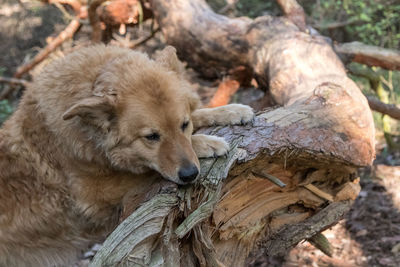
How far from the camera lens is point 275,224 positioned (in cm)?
363

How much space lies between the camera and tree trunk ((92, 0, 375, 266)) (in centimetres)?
243

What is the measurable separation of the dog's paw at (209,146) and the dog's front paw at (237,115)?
12.8 inches

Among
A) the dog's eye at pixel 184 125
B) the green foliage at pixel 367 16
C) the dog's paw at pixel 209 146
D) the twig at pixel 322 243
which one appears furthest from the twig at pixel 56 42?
the twig at pixel 322 243

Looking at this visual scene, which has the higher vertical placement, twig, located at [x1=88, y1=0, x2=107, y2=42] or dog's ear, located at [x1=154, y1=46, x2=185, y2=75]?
dog's ear, located at [x1=154, y1=46, x2=185, y2=75]

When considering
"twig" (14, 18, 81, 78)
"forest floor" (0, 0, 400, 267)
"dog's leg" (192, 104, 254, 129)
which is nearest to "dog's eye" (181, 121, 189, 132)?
"dog's leg" (192, 104, 254, 129)

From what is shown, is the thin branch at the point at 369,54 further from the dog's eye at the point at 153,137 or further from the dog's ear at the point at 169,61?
the dog's eye at the point at 153,137

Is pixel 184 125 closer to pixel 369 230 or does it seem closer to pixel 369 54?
pixel 369 230

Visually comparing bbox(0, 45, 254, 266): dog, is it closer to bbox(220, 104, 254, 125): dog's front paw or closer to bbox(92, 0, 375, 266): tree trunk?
bbox(220, 104, 254, 125): dog's front paw

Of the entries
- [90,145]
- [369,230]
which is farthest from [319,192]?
[90,145]

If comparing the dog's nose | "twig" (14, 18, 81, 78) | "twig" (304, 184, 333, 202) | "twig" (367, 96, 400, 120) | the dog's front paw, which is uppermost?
the dog's nose

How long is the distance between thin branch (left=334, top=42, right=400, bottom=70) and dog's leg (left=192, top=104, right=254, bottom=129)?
2557mm

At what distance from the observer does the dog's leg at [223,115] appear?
3.34 metres

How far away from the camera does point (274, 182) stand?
306 cm

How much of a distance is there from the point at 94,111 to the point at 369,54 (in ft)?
13.4
